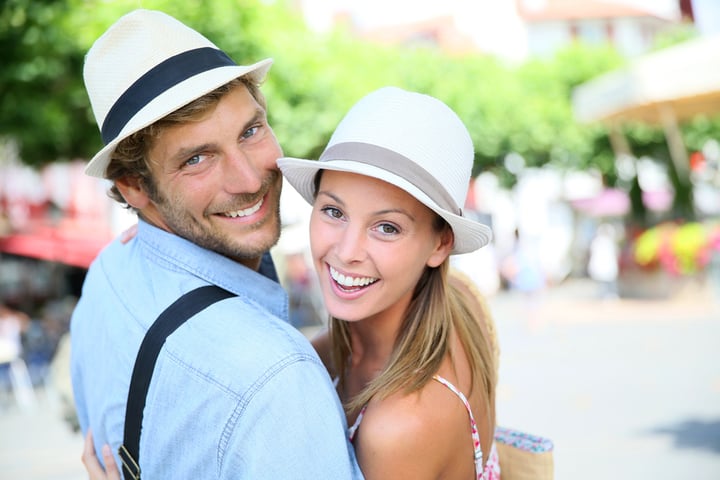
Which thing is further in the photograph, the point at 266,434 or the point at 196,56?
the point at 196,56

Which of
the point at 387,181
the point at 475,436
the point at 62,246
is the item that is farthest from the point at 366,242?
the point at 62,246

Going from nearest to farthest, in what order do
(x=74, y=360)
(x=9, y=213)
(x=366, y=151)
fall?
(x=366, y=151) < (x=74, y=360) < (x=9, y=213)

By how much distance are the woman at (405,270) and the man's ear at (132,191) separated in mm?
410

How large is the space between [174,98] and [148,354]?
0.62 meters

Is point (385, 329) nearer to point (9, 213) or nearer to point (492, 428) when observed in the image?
point (492, 428)

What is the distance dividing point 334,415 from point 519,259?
517 inches

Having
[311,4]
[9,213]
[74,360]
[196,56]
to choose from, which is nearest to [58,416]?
[74,360]

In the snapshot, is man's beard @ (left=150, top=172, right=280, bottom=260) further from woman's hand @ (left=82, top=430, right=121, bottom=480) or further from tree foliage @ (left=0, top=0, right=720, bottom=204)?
tree foliage @ (left=0, top=0, right=720, bottom=204)

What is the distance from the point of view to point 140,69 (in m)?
1.97

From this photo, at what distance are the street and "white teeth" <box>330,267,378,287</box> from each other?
4.13 m

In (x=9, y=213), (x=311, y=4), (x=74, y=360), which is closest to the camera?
(x=74, y=360)

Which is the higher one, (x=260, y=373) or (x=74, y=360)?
(x=260, y=373)

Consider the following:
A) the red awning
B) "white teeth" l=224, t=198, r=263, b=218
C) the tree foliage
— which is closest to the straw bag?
"white teeth" l=224, t=198, r=263, b=218

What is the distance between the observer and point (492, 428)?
229 cm
